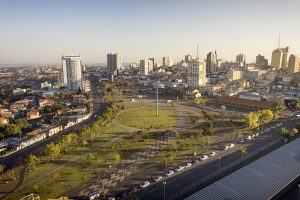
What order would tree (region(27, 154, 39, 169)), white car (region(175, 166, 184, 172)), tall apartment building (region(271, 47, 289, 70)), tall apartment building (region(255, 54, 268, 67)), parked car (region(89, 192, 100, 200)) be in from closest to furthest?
parked car (region(89, 192, 100, 200)) → white car (region(175, 166, 184, 172)) → tree (region(27, 154, 39, 169)) → tall apartment building (region(271, 47, 289, 70)) → tall apartment building (region(255, 54, 268, 67))

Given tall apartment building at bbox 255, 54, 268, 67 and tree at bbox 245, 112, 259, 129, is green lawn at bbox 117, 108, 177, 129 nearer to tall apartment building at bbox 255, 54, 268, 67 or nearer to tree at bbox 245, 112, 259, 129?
tree at bbox 245, 112, 259, 129

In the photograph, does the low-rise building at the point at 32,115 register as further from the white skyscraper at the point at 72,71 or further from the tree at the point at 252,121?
the tree at the point at 252,121

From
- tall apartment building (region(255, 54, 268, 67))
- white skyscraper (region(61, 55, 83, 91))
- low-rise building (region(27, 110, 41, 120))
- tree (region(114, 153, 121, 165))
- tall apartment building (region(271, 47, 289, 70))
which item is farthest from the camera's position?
tall apartment building (region(255, 54, 268, 67))

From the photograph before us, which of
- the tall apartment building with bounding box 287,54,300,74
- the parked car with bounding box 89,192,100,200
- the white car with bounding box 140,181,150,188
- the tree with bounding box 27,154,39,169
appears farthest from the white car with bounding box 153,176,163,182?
the tall apartment building with bounding box 287,54,300,74

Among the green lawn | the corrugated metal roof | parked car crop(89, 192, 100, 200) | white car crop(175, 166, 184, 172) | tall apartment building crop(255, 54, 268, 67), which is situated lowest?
parked car crop(89, 192, 100, 200)

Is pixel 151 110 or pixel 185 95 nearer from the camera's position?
pixel 151 110

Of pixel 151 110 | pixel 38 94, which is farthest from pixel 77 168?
pixel 38 94

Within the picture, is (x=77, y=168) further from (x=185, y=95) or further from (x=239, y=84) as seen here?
(x=239, y=84)
